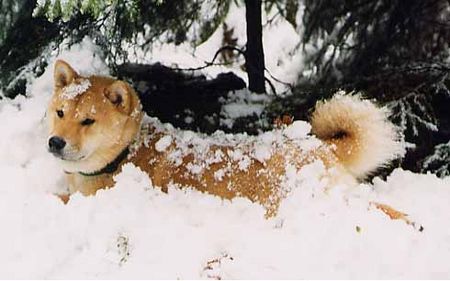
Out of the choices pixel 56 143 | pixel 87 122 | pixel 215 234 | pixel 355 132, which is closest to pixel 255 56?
pixel 355 132

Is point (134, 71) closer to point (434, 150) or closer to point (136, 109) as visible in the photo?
point (136, 109)

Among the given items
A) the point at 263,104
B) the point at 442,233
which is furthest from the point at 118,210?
the point at 263,104

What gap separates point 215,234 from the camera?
10.7 feet

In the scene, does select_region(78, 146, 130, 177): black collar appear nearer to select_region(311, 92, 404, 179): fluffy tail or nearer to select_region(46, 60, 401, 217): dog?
select_region(46, 60, 401, 217): dog

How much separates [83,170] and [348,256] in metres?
1.57

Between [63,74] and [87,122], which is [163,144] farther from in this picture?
[63,74]

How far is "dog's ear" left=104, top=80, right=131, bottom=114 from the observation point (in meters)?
3.76

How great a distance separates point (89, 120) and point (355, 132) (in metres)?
1.40

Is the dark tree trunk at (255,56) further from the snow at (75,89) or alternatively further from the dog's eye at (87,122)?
the dog's eye at (87,122)

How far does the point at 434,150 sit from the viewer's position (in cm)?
479

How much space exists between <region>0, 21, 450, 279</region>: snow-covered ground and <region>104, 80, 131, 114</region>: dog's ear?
1.15ft

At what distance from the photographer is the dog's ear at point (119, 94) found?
3.76 meters

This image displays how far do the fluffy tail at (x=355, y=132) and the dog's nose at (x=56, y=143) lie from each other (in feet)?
4.39

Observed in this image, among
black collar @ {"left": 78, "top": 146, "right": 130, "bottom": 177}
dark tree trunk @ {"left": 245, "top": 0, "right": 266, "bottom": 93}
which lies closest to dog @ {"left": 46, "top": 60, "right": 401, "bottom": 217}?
black collar @ {"left": 78, "top": 146, "right": 130, "bottom": 177}
